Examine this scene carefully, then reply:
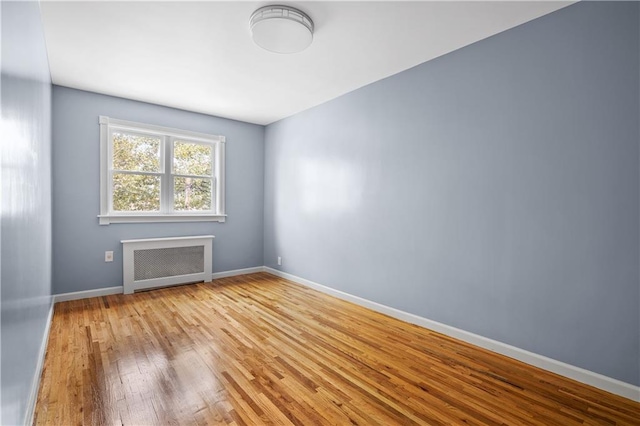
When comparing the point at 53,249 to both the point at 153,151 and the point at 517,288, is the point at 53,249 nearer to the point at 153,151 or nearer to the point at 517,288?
the point at 153,151

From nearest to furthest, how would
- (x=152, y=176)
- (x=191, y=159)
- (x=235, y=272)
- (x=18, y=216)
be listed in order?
(x=18, y=216), (x=152, y=176), (x=191, y=159), (x=235, y=272)

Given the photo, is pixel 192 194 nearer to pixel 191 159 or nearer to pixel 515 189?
pixel 191 159

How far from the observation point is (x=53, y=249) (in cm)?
368

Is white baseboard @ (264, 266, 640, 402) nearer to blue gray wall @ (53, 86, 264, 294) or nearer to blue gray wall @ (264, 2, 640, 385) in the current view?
blue gray wall @ (264, 2, 640, 385)

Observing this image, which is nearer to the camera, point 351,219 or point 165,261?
point 351,219

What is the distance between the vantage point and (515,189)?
247 cm

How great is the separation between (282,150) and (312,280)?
2173mm

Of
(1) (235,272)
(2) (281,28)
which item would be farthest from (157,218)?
(2) (281,28)

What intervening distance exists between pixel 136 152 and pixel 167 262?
1609 mm

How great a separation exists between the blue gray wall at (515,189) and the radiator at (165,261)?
2.36 meters

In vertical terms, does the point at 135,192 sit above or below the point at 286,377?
above

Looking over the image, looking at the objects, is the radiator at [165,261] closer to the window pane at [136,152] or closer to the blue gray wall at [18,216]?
the window pane at [136,152]

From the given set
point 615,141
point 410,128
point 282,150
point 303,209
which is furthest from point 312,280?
point 615,141

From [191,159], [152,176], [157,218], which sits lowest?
[157,218]
